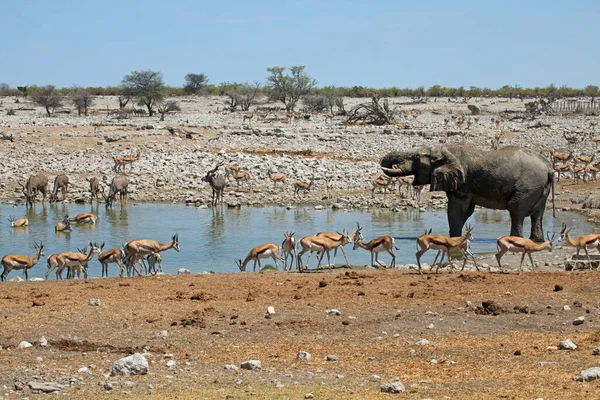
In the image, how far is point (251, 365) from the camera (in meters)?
9.97

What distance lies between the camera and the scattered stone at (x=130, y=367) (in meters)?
9.58

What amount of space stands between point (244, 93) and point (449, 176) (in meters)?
52.5

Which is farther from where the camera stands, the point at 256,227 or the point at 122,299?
the point at 256,227

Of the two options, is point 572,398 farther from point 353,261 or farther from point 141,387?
point 353,261

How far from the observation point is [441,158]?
72.5 feet

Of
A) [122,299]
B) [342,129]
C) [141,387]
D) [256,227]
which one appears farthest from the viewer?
[342,129]

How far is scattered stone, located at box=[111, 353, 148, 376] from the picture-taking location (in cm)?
958

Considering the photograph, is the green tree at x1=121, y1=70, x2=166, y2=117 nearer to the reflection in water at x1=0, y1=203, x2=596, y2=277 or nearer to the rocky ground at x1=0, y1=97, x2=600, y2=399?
the reflection in water at x1=0, y1=203, x2=596, y2=277

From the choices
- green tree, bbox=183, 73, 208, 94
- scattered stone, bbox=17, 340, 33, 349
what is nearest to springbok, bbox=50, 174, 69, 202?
scattered stone, bbox=17, 340, 33, 349

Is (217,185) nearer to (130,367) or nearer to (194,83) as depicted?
(130,367)

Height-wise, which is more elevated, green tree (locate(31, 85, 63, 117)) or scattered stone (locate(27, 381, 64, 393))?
green tree (locate(31, 85, 63, 117))

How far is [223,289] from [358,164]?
81.4 ft

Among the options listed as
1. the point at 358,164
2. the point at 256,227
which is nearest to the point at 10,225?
the point at 256,227

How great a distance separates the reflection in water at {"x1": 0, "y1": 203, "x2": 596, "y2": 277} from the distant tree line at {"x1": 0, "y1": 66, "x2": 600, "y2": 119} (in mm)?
29846
